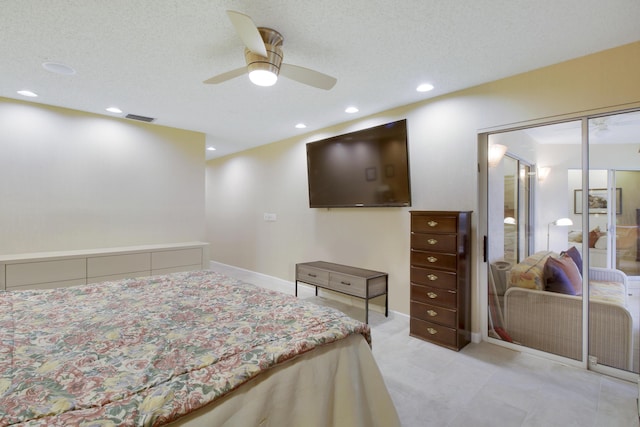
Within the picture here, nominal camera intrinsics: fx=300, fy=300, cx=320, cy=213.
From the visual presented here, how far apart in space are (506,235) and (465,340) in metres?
1.12

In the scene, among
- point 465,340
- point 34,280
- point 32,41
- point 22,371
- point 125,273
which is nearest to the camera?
point 22,371

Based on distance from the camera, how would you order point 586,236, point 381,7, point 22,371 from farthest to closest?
point 586,236, point 381,7, point 22,371

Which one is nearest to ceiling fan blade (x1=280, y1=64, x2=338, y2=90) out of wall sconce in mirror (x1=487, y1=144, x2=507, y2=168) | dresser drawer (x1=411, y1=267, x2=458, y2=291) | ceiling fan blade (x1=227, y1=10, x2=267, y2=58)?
ceiling fan blade (x1=227, y1=10, x2=267, y2=58)

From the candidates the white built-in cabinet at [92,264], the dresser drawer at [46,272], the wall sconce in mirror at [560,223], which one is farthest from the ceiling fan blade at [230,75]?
the wall sconce in mirror at [560,223]

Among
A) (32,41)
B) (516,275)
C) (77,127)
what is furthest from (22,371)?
(77,127)

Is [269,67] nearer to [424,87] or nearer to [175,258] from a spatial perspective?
[424,87]

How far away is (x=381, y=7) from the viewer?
6.05ft

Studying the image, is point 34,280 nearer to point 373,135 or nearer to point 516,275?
point 373,135

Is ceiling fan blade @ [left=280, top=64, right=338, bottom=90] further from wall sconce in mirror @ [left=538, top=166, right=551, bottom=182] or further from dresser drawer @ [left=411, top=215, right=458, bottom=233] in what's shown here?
wall sconce in mirror @ [left=538, top=166, right=551, bottom=182]

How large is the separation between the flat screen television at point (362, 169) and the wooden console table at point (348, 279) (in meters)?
0.86

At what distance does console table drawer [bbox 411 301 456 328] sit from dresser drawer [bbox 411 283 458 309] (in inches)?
1.6

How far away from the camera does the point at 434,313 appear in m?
2.93

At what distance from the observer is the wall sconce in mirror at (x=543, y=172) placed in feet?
9.04

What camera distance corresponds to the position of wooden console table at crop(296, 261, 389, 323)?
11.3ft
